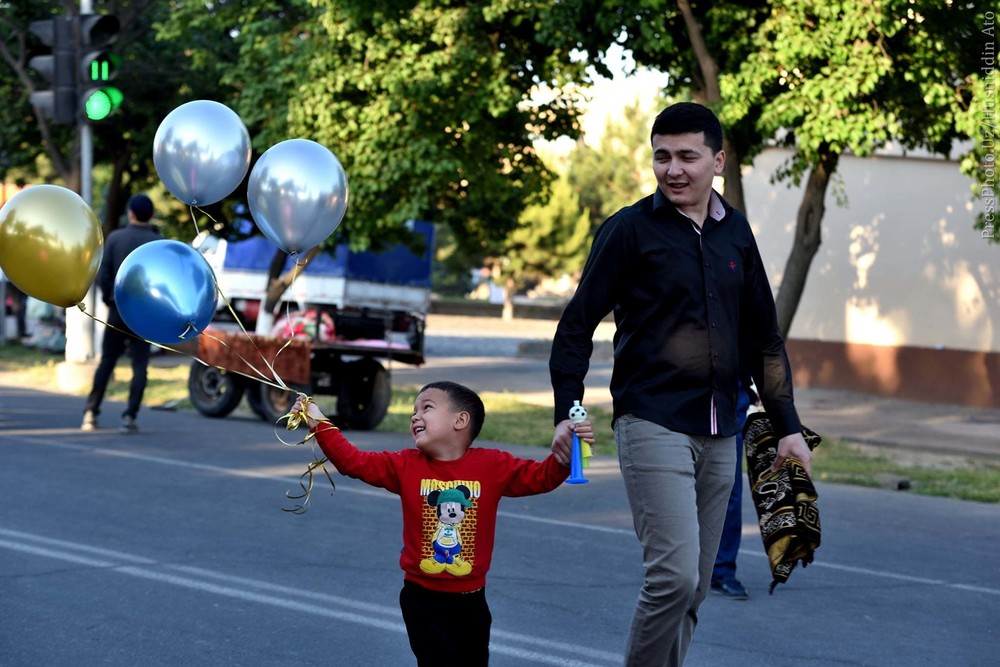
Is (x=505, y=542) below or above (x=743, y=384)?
below

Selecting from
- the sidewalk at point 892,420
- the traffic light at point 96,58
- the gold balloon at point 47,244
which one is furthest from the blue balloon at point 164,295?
the sidewalk at point 892,420

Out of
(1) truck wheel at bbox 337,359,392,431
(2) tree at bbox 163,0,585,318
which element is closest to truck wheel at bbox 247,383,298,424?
(1) truck wheel at bbox 337,359,392,431

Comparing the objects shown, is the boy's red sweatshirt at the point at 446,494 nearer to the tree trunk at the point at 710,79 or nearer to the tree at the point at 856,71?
the tree at the point at 856,71

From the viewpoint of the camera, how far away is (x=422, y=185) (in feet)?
53.8

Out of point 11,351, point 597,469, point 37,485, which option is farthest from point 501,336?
point 37,485

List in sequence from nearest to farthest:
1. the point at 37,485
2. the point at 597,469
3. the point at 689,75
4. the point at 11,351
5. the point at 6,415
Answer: the point at 37,485
the point at 597,469
the point at 6,415
the point at 689,75
the point at 11,351

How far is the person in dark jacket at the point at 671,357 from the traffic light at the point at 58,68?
1116 centimetres

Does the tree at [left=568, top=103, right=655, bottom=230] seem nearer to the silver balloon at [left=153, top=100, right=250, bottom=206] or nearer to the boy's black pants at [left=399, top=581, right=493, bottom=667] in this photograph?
the silver balloon at [left=153, top=100, right=250, bottom=206]

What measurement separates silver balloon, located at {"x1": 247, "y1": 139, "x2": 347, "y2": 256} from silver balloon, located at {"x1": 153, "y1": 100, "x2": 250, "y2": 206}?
36 cm

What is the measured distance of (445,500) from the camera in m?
4.16

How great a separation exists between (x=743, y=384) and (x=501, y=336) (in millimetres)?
34641

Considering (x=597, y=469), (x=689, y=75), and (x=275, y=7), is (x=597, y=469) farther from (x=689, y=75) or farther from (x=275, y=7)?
(x=275, y=7)

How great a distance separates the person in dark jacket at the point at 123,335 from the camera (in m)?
11.9

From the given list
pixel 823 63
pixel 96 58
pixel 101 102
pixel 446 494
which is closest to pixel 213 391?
pixel 101 102
